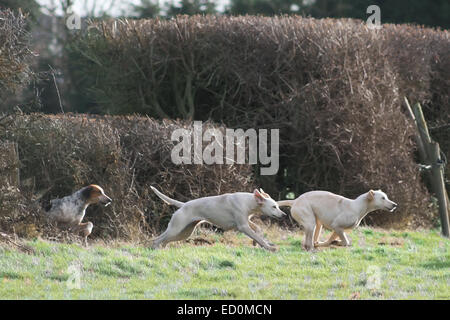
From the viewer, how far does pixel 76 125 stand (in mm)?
12594

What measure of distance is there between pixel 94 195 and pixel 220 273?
3.11 m

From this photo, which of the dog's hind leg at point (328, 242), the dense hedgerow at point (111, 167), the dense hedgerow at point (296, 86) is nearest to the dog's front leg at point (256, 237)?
the dog's hind leg at point (328, 242)

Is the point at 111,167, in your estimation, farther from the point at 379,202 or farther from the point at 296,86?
the point at 296,86

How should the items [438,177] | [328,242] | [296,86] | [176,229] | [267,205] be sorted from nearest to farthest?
[176,229], [267,205], [328,242], [438,177], [296,86]

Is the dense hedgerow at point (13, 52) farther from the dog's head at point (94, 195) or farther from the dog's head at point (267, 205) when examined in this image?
the dog's head at point (267, 205)

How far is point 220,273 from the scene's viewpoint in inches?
372

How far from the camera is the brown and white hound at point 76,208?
11.9 metres

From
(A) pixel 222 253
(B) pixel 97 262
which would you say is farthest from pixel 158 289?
(A) pixel 222 253

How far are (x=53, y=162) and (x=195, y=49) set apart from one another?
4550 mm

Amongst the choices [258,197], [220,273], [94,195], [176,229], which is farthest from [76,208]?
[220,273]

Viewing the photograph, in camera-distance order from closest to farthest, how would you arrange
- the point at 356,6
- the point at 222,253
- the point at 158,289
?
1. the point at 158,289
2. the point at 222,253
3. the point at 356,6

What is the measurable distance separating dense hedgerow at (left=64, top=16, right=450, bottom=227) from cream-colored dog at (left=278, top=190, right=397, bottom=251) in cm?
302

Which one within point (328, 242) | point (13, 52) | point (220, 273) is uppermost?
point (13, 52)

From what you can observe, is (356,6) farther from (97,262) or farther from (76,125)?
(97,262)
